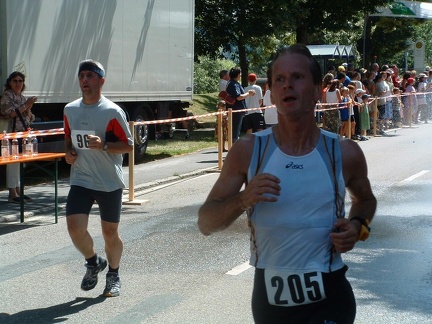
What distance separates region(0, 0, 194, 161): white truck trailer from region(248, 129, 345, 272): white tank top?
11.9 metres

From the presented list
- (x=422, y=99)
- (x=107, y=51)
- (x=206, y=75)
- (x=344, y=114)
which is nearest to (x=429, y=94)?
(x=422, y=99)

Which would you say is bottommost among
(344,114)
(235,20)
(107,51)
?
(344,114)

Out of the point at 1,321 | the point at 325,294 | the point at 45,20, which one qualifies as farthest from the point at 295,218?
the point at 45,20

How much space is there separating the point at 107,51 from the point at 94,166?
1060 centimetres

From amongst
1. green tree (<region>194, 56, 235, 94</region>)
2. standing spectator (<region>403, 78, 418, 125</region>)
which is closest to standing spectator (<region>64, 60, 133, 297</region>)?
standing spectator (<region>403, 78, 418, 125</region>)

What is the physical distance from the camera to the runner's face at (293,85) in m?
3.68

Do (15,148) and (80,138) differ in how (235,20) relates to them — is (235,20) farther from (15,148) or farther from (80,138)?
(80,138)

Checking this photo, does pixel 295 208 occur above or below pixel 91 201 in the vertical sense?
above

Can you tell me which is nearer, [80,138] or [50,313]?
[50,313]

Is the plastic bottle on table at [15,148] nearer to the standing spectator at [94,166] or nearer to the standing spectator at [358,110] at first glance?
the standing spectator at [94,166]

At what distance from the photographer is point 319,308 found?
145 inches

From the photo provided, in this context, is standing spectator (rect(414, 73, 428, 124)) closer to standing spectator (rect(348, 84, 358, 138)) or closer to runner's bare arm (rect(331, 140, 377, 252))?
standing spectator (rect(348, 84, 358, 138))

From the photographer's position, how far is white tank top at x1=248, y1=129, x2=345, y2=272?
Result: 11.9ft

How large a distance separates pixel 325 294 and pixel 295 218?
35cm
